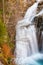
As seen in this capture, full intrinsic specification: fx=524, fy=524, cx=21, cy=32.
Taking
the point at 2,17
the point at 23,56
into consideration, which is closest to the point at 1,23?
the point at 2,17

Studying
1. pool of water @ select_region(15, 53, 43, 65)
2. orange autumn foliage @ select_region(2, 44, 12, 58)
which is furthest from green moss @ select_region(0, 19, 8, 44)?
pool of water @ select_region(15, 53, 43, 65)

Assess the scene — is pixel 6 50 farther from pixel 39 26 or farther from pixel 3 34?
pixel 39 26

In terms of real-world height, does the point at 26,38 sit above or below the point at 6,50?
above

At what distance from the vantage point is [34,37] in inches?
225

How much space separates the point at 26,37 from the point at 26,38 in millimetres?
11

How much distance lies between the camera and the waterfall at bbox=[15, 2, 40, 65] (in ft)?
18.5

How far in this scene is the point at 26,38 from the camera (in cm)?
566

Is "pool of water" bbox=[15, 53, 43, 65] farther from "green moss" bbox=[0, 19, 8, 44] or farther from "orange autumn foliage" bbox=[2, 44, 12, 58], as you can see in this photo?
"green moss" bbox=[0, 19, 8, 44]

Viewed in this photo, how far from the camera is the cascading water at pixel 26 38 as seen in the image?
5.64 m

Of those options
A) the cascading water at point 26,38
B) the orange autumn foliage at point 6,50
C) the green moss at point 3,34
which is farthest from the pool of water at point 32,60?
the green moss at point 3,34

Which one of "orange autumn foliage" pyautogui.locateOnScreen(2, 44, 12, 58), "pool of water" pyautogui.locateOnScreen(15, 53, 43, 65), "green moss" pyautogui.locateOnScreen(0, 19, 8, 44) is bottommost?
"pool of water" pyautogui.locateOnScreen(15, 53, 43, 65)

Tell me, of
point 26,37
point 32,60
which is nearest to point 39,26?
point 26,37

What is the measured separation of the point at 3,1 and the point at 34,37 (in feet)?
1.70

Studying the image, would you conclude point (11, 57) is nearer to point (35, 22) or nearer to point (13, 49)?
point (13, 49)
